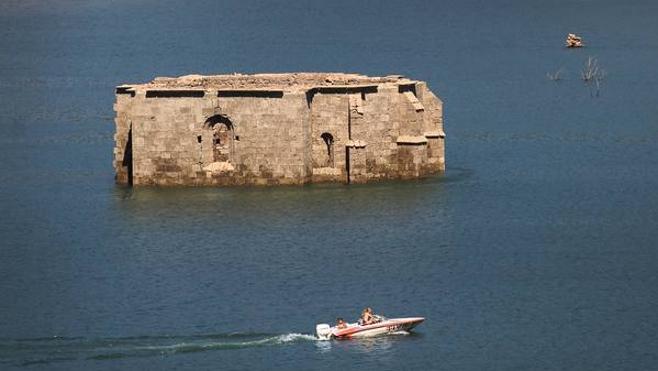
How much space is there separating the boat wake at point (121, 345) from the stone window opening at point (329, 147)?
94.5ft

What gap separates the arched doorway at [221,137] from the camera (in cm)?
12588

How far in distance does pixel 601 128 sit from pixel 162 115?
4187cm

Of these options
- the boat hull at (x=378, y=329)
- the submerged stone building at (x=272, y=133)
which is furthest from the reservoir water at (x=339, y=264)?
the submerged stone building at (x=272, y=133)

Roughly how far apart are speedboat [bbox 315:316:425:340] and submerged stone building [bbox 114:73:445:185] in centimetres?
2675

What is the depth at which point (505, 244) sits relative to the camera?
11688 centimetres

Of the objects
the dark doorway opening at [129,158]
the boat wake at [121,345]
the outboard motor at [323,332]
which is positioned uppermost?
the dark doorway opening at [129,158]

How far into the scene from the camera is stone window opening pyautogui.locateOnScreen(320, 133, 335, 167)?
127250 mm

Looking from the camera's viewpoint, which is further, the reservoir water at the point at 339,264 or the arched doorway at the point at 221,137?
the arched doorway at the point at 221,137

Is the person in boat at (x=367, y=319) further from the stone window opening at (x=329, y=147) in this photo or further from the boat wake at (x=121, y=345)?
the stone window opening at (x=329, y=147)

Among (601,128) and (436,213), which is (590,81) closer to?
(601,128)

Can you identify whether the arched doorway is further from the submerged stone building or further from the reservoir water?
the reservoir water

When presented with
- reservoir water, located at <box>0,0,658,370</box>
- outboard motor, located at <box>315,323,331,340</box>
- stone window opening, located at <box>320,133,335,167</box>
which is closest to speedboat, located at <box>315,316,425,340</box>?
outboard motor, located at <box>315,323,331,340</box>

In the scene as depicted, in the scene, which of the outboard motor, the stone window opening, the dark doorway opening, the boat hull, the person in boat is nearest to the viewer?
the outboard motor

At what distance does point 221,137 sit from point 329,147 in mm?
5506
